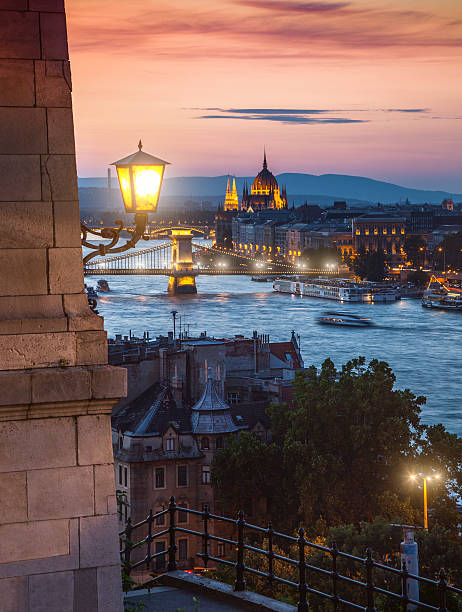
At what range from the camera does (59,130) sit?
12.5 feet

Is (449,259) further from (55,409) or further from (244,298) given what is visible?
(55,409)

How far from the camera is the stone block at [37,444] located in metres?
3.68

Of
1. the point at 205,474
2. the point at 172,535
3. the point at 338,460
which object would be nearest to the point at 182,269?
the point at 205,474

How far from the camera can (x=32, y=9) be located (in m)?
3.78

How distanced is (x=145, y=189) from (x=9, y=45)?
1.22 m

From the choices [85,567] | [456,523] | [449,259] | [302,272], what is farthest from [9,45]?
[449,259]

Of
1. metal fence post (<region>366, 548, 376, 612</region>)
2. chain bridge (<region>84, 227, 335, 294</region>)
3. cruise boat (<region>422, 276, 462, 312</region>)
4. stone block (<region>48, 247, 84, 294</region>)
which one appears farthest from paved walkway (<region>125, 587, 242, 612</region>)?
cruise boat (<region>422, 276, 462, 312</region>)

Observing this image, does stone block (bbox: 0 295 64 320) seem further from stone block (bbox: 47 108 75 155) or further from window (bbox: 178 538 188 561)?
window (bbox: 178 538 188 561)

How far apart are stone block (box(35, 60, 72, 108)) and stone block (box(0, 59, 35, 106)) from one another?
0.03 metres

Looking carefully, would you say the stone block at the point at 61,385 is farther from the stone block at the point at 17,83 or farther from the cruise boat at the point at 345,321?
the cruise boat at the point at 345,321

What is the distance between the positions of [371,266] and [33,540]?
4023 inches

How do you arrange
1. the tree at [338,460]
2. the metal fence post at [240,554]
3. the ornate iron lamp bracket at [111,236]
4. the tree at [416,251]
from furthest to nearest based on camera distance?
1. the tree at [416,251]
2. the tree at [338,460]
3. the metal fence post at [240,554]
4. the ornate iron lamp bracket at [111,236]

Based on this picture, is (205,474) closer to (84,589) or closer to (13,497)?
(84,589)

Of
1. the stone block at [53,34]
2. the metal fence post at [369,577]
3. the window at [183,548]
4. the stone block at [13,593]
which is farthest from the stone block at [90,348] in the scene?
the window at [183,548]
